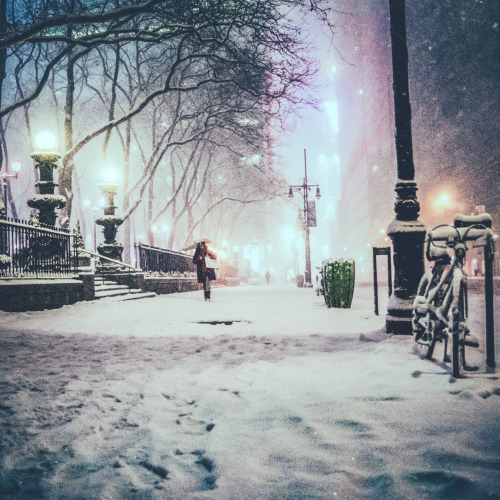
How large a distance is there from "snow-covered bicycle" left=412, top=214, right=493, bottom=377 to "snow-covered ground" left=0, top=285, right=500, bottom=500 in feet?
0.92

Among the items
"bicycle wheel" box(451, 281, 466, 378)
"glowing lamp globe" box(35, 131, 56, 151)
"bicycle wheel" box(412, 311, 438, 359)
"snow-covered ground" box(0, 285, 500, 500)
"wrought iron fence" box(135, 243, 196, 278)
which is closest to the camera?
"snow-covered ground" box(0, 285, 500, 500)

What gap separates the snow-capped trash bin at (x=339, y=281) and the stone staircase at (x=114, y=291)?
7.27m

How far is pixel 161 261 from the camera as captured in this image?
819 inches

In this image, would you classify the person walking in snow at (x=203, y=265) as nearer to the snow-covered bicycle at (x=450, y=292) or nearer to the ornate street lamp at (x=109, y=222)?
the ornate street lamp at (x=109, y=222)

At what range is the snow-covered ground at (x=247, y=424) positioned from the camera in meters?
2.06

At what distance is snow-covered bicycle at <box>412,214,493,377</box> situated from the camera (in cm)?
350

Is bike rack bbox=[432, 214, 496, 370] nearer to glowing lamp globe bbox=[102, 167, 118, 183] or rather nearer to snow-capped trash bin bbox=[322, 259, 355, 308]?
snow-capped trash bin bbox=[322, 259, 355, 308]

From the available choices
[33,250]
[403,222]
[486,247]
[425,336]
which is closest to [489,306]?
[486,247]

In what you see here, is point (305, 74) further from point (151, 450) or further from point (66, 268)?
point (151, 450)

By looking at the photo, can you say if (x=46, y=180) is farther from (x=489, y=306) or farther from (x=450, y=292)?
(x=489, y=306)

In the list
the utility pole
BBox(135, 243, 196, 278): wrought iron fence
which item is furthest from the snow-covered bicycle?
BBox(135, 243, 196, 278): wrought iron fence

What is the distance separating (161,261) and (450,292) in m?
18.3

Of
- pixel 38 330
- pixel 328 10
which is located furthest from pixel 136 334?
pixel 328 10

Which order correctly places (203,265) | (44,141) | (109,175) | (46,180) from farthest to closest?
(109,175) → (203,265) → (46,180) → (44,141)
